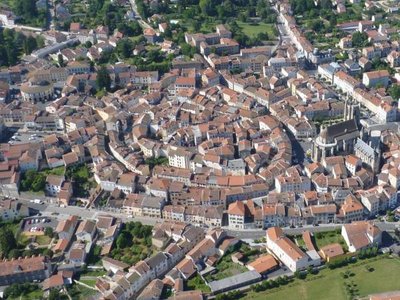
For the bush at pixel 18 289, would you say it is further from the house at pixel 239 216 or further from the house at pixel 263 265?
the house at pixel 239 216

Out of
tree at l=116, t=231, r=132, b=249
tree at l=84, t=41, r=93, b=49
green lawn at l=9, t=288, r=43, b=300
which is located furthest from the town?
tree at l=84, t=41, r=93, b=49

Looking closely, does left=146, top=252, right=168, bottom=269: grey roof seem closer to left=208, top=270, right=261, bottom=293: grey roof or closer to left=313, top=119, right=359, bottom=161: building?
left=208, top=270, right=261, bottom=293: grey roof

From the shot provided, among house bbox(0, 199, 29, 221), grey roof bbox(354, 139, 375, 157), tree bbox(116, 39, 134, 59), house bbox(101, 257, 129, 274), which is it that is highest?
tree bbox(116, 39, 134, 59)

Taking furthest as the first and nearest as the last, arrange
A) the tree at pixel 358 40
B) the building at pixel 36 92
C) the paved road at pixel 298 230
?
the tree at pixel 358 40, the building at pixel 36 92, the paved road at pixel 298 230

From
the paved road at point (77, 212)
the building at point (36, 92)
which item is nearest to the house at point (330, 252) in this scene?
the paved road at point (77, 212)

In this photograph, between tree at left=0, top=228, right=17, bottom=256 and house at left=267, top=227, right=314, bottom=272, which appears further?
tree at left=0, top=228, right=17, bottom=256

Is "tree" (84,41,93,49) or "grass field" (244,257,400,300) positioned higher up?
"tree" (84,41,93,49)

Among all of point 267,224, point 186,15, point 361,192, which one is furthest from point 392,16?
point 267,224

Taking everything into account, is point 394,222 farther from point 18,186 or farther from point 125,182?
point 18,186
